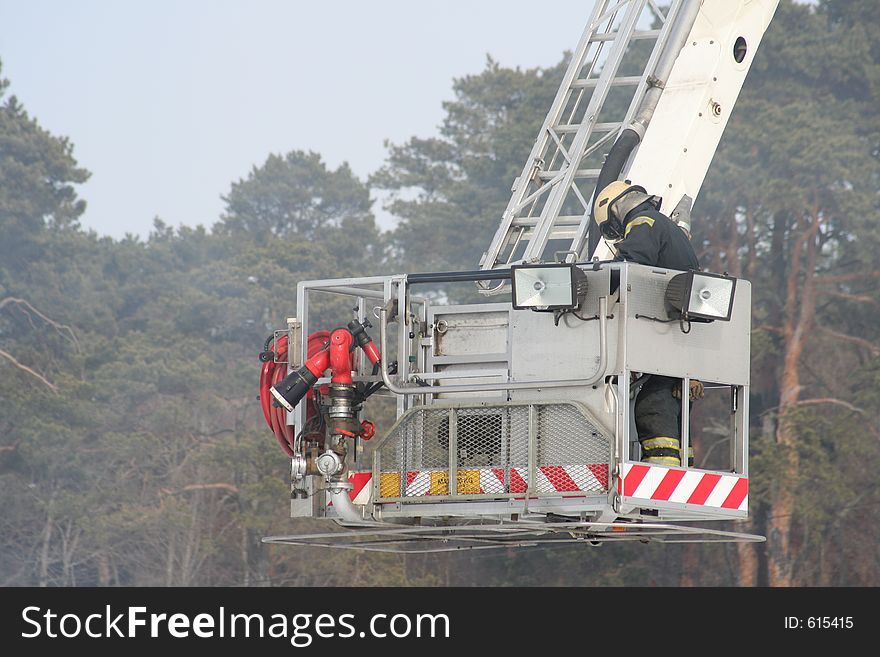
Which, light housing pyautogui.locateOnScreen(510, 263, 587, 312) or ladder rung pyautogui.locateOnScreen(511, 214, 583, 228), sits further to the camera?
ladder rung pyautogui.locateOnScreen(511, 214, 583, 228)

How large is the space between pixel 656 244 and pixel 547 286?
2.43 feet

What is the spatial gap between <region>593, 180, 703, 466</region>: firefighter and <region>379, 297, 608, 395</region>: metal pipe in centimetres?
44

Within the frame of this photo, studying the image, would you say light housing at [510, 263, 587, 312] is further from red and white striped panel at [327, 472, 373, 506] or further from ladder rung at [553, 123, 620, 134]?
ladder rung at [553, 123, 620, 134]

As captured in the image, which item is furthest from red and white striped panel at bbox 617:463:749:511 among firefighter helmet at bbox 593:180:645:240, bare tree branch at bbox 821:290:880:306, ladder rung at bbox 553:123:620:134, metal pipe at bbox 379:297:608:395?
bare tree branch at bbox 821:290:880:306

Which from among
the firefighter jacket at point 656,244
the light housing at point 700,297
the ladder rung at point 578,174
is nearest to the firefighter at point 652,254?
the firefighter jacket at point 656,244

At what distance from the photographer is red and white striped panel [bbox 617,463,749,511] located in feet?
29.7

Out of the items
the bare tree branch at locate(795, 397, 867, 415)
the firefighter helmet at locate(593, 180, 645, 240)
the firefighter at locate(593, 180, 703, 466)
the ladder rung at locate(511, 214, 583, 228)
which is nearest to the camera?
the firefighter at locate(593, 180, 703, 466)

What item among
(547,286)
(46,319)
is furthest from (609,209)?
(46,319)

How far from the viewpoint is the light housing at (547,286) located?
9.07m

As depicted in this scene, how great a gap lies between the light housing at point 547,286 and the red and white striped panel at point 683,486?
3.00 ft

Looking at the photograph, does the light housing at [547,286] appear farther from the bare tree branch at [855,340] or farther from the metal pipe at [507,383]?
the bare tree branch at [855,340]

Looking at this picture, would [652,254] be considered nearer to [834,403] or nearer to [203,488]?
[834,403]

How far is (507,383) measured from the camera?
9352 mm
